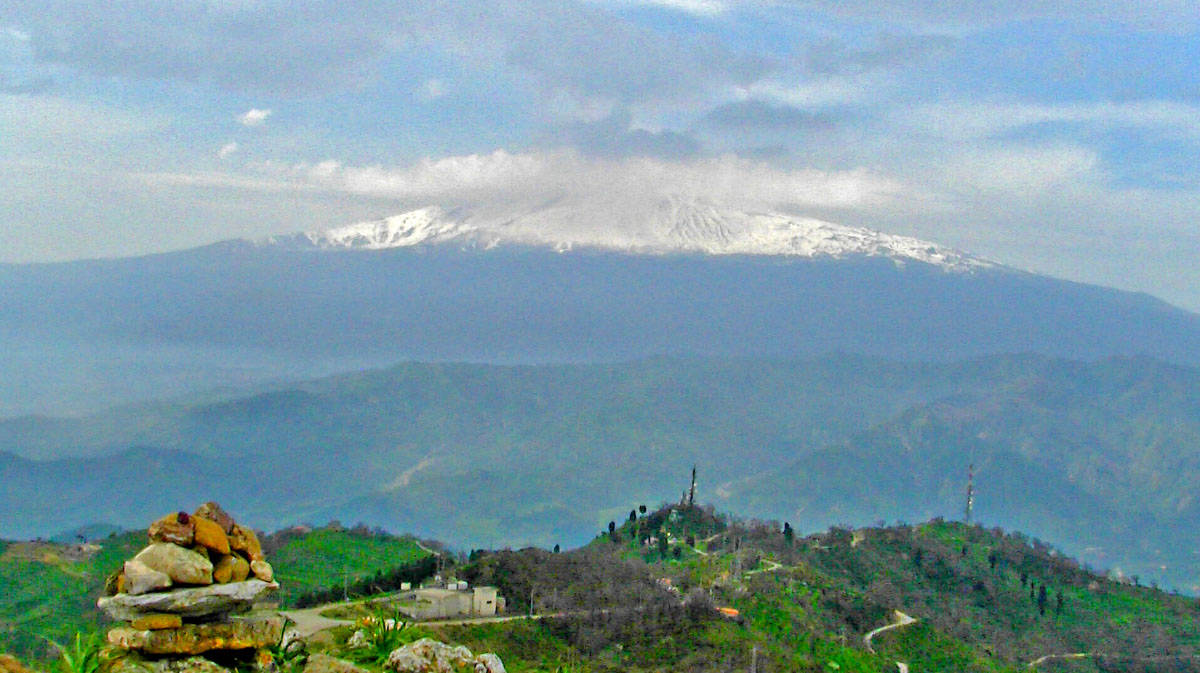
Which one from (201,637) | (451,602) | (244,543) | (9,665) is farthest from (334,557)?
(9,665)

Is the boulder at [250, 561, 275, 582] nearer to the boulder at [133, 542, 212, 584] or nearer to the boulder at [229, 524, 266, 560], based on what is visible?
the boulder at [229, 524, 266, 560]

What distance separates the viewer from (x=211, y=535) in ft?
→ 71.5

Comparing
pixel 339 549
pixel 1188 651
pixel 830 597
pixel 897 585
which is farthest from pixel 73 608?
pixel 1188 651

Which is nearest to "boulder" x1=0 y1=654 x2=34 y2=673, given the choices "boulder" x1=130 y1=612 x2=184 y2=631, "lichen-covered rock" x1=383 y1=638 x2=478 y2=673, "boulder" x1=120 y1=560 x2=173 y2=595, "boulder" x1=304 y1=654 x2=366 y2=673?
"boulder" x1=130 y1=612 x2=184 y2=631

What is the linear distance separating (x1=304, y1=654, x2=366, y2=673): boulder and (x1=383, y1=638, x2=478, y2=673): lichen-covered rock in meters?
3.11

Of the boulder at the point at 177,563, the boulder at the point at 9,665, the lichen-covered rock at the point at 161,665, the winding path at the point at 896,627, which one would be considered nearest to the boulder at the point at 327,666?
the lichen-covered rock at the point at 161,665

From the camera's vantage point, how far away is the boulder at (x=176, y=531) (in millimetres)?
21281

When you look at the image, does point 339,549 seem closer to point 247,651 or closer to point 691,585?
point 691,585

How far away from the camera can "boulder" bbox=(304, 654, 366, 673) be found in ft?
76.5

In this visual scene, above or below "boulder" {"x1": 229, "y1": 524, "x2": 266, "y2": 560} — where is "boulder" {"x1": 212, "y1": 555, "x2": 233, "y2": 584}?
below

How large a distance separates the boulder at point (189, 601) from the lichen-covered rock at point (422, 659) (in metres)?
6.40

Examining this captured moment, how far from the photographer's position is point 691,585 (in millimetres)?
93375

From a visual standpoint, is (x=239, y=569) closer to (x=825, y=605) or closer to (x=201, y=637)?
(x=201, y=637)

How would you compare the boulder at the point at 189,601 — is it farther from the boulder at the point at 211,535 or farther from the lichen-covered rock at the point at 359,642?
the lichen-covered rock at the point at 359,642
